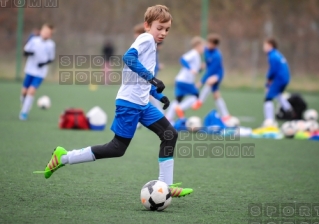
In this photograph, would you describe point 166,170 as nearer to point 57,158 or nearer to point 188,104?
point 57,158

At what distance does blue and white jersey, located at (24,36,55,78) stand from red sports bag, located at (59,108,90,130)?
1.74 m

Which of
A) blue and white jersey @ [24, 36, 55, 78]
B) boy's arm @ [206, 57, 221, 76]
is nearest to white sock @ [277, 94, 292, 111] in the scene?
boy's arm @ [206, 57, 221, 76]

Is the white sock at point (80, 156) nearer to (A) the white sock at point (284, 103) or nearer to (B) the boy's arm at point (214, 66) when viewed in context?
(B) the boy's arm at point (214, 66)

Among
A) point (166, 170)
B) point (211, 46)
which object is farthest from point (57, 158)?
point (211, 46)

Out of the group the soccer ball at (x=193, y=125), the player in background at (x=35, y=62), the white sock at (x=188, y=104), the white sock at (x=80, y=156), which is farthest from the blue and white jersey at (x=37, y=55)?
the white sock at (x=80, y=156)

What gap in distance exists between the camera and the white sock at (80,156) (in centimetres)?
588

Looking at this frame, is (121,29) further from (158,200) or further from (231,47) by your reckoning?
(158,200)

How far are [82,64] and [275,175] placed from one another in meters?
22.1

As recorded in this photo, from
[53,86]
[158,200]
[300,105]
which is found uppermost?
[53,86]

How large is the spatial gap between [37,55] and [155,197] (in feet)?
28.6

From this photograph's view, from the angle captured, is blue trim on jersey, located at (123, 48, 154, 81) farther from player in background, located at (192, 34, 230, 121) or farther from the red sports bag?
player in background, located at (192, 34, 230, 121)

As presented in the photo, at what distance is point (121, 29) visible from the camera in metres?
30.9

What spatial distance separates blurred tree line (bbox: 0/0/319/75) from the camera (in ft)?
93.9

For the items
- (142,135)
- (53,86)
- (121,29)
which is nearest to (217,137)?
(142,135)
